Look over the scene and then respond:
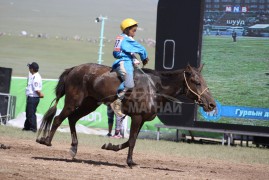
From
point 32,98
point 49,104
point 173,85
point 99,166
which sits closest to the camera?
point 99,166

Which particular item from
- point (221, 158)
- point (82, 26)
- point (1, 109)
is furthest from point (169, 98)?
point (82, 26)

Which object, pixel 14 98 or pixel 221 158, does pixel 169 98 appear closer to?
pixel 221 158

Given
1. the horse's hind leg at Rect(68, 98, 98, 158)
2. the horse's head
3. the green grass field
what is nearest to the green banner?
the green grass field

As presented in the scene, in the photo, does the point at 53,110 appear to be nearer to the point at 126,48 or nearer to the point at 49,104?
the point at 126,48

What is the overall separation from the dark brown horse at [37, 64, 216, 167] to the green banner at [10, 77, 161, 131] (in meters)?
9.50

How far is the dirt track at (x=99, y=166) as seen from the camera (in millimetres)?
12289

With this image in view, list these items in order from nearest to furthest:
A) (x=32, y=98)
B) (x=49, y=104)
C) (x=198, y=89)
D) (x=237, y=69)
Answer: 1. (x=198, y=89)
2. (x=237, y=69)
3. (x=32, y=98)
4. (x=49, y=104)

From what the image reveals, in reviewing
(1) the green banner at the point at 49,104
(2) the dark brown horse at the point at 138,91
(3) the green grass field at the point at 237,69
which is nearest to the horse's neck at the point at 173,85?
(2) the dark brown horse at the point at 138,91

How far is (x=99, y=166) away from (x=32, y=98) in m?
8.83

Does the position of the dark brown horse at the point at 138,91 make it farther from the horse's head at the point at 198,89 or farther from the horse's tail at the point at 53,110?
the horse's tail at the point at 53,110

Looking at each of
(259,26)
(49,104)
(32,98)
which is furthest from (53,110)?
(49,104)

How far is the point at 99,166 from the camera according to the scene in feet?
45.2

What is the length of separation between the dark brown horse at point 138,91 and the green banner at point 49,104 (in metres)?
9.50

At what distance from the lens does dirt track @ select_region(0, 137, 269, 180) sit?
12.3m
